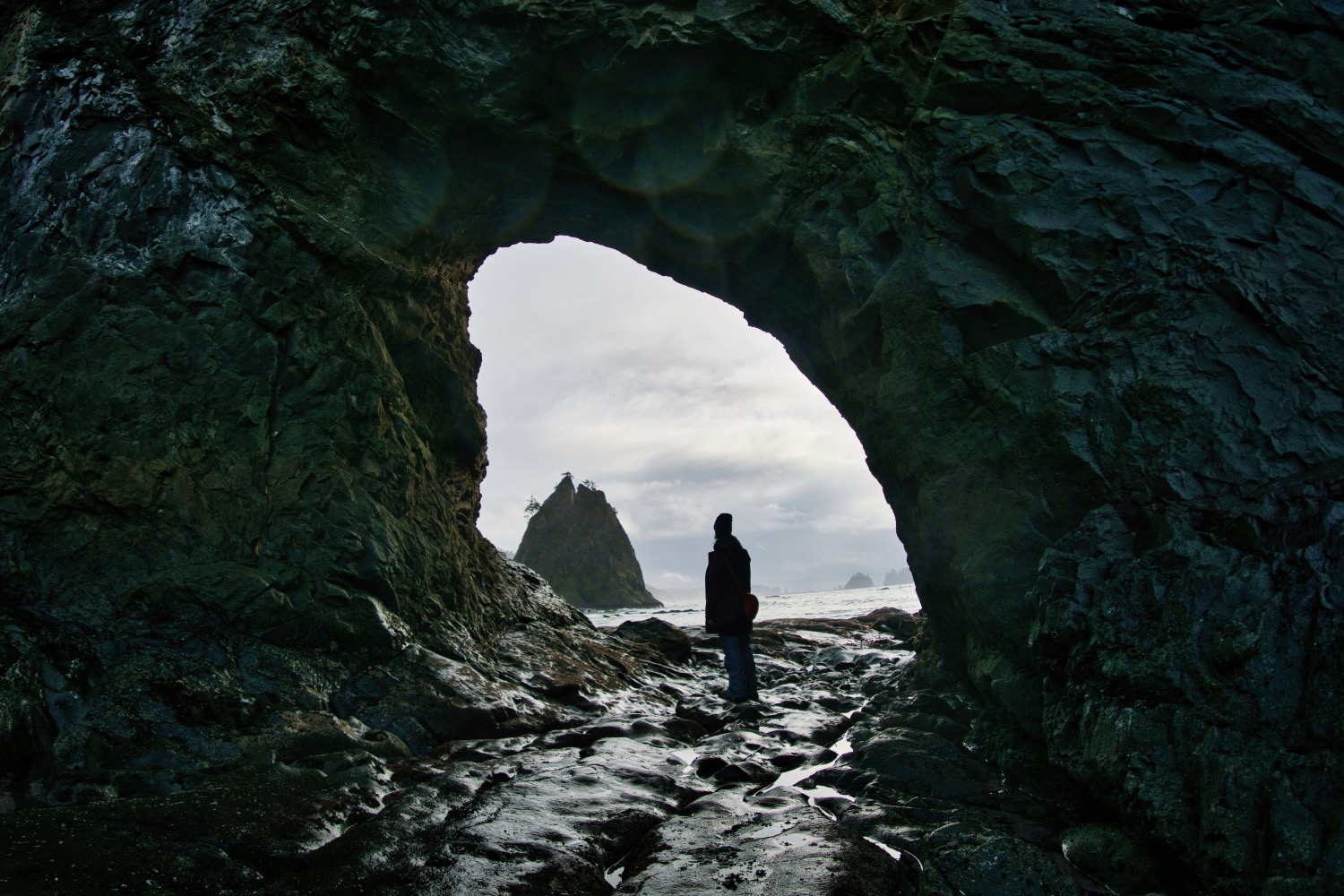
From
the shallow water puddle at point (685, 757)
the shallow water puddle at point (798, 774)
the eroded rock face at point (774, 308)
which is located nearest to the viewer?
the eroded rock face at point (774, 308)

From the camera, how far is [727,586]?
38.0ft

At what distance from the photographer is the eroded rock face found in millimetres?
6172

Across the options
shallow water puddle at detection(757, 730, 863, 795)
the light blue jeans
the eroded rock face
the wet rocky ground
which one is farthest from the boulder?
shallow water puddle at detection(757, 730, 863, 795)

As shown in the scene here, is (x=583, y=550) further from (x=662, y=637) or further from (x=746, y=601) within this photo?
(x=746, y=601)

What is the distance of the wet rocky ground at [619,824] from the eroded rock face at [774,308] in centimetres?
75

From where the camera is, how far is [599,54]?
11344 millimetres

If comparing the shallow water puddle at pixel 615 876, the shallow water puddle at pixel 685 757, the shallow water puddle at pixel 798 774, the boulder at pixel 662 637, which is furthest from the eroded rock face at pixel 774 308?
the boulder at pixel 662 637

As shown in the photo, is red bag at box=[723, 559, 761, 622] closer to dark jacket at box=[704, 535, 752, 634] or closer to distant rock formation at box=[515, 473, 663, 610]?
dark jacket at box=[704, 535, 752, 634]

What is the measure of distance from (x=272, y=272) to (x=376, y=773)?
22.2 feet

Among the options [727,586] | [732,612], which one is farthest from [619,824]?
[727,586]

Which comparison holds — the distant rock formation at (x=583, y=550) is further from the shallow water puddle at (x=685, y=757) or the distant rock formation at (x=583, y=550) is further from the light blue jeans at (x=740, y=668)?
the shallow water puddle at (x=685, y=757)

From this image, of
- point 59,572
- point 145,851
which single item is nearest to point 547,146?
point 59,572

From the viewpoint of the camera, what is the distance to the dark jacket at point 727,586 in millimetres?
11445

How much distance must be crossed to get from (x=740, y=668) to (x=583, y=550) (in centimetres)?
4858
